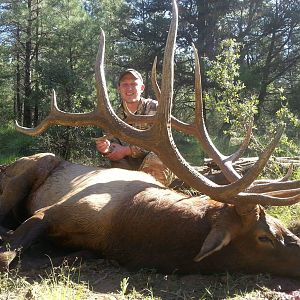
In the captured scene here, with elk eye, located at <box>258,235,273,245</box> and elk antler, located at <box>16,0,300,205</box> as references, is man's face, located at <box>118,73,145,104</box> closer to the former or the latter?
elk antler, located at <box>16,0,300,205</box>

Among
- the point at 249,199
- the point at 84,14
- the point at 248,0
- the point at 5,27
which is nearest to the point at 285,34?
the point at 248,0

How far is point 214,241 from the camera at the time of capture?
2.91 meters

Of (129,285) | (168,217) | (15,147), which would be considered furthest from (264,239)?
(15,147)

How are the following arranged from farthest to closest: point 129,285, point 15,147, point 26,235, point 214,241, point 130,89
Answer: point 15,147, point 130,89, point 26,235, point 129,285, point 214,241

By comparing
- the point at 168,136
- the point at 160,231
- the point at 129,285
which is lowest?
the point at 129,285

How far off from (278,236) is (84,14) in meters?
14.3

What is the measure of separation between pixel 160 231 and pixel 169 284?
0.42 m

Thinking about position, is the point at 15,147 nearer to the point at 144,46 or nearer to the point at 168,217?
the point at 144,46

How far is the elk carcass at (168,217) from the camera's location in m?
3.08

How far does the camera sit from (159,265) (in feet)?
10.7

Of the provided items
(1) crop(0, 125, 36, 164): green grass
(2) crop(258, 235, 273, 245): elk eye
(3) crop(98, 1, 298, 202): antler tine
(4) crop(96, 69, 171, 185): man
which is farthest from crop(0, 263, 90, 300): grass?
(1) crop(0, 125, 36, 164): green grass

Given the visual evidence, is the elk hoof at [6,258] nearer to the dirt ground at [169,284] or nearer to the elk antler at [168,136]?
the dirt ground at [169,284]

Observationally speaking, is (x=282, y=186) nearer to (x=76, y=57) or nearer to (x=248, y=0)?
(x=76, y=57)

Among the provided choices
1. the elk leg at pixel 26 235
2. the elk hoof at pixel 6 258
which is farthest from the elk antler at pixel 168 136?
the elk hoof at pixel 6 258
